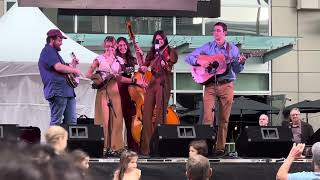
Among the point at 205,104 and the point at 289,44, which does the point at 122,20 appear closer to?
the point at 289,44

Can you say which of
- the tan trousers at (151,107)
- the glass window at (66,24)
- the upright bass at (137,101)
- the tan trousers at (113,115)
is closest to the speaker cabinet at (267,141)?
the tan trousers at (151,107)

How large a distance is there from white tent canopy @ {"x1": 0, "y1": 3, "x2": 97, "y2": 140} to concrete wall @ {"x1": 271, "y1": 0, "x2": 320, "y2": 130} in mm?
6508

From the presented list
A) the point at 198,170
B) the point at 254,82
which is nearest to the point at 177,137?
the point at 198,170

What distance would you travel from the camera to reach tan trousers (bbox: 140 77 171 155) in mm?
7309

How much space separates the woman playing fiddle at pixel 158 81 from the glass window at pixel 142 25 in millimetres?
7606

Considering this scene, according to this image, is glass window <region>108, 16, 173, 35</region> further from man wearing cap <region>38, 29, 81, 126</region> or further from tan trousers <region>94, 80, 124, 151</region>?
man wearing cap <region>38, 29, 81, 126</region>

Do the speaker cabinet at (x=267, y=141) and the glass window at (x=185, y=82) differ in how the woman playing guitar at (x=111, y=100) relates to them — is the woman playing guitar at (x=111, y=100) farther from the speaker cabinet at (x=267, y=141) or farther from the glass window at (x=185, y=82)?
the glass window at (x=185, y=82)

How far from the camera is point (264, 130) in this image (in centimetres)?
711

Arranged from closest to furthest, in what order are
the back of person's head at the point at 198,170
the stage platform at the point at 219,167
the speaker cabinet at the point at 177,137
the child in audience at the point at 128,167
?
the back of person's head at the point at 198,170
the child in audience at the point at 128,167
the stage platform at the point at 219,167
the speaker cabinet at the point at 177,137

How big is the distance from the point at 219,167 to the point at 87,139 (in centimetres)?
145

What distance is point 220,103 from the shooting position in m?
7.40

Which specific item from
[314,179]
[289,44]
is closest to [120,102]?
[314,179]

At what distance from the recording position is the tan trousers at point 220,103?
24.0ft

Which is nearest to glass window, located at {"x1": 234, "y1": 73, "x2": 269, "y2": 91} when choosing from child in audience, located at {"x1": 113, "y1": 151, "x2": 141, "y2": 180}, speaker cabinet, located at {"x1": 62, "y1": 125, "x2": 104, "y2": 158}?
speaker cabinet, located at {"x1": 62, "y1": 125, "x2": 104, "y2": 158}
